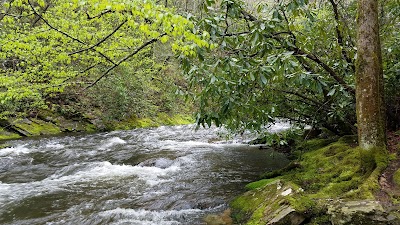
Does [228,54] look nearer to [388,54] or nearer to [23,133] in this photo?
[388,54]

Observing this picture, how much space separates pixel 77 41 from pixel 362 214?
19.8 ft

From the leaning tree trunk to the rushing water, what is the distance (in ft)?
10.1

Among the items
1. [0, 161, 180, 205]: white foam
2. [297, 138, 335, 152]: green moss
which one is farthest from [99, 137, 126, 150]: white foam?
[297, 138, 335, 152]: green moss

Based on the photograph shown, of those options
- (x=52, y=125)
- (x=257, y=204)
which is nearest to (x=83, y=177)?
(x=257, y=204)

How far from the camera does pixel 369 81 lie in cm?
486

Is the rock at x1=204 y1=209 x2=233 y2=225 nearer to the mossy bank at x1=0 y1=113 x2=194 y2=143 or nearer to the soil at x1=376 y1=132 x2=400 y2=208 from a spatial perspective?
the soil at x1=376 y1=132 x2=400 y2=208

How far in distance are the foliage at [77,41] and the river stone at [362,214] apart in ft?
9.46

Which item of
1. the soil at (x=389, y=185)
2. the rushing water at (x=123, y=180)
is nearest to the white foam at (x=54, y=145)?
the rushing water at (x=123, y=180)

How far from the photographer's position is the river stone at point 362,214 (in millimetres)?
3836

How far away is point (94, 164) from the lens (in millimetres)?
11062

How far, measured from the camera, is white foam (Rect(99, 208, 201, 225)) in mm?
6023

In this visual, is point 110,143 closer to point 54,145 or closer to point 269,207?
point 54,145

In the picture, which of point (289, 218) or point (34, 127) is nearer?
point (289, 218)

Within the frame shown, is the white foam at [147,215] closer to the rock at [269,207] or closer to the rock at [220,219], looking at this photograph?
the rock at [220,219]
